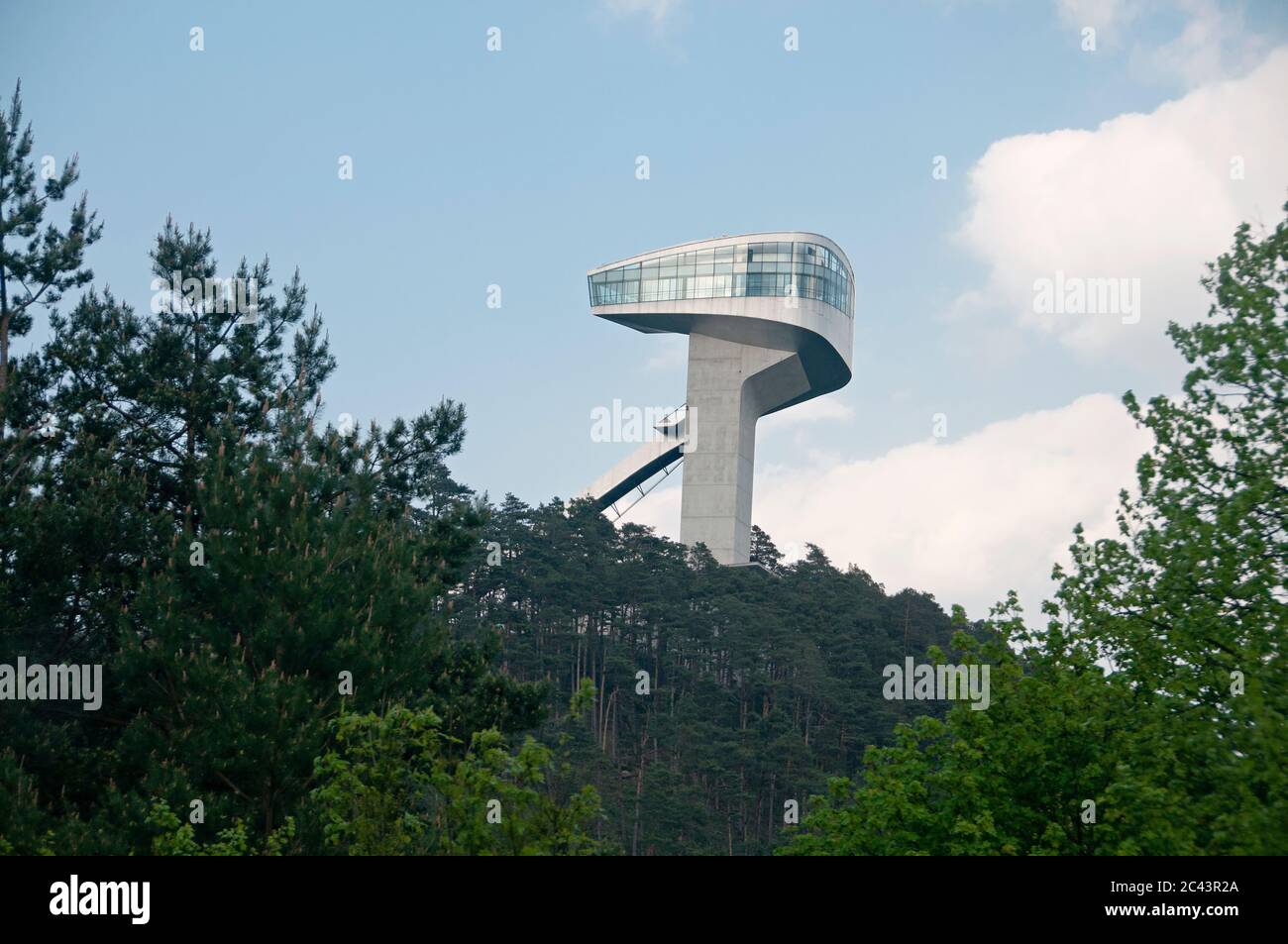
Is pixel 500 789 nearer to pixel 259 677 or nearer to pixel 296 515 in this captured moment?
pixel 259 677

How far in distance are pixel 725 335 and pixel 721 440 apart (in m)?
7.39

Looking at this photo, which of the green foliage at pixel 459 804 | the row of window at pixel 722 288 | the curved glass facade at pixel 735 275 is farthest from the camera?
the curved glass facade at pixel 735 275

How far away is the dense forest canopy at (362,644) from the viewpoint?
13469mm

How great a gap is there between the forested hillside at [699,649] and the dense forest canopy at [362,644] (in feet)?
132

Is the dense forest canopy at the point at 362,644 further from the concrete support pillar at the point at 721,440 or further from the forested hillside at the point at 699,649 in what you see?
the concrete support pillar at the point at 721,440

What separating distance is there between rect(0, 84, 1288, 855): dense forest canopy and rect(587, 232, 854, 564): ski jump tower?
2104 inches

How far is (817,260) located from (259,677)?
222 feet

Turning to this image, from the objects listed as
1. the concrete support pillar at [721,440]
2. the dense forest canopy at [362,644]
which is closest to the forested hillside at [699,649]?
the concrete support pillar at [721,440]

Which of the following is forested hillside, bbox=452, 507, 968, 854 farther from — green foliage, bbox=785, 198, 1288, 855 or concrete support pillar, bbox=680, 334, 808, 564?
green foliage, bbox=785, 198, 1288, 855

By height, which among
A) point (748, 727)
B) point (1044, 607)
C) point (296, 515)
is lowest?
point (748, 727)

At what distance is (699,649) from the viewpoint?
262ft

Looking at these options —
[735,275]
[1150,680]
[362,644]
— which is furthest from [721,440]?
[1150,680]

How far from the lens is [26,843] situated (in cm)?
1812
